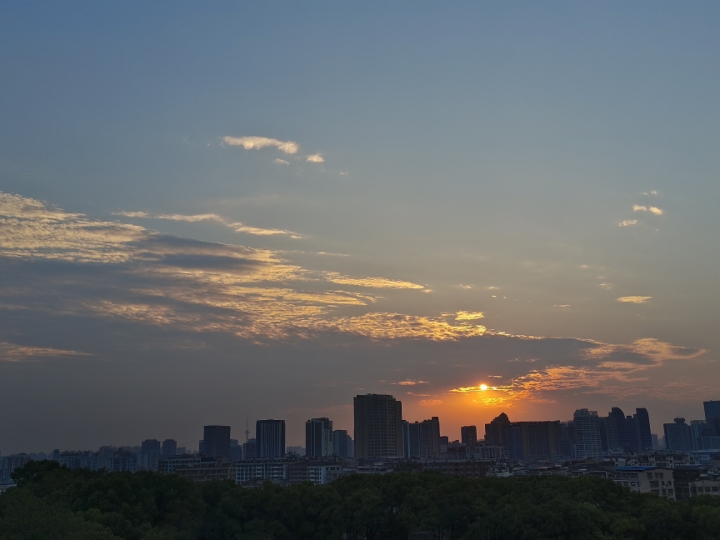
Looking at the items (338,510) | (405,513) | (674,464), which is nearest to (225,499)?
(338,510)

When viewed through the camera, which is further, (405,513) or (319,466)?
(319,466)

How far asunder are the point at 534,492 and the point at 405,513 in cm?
1059

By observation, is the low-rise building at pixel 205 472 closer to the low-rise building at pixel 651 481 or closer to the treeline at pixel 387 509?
the treeline at pixel 387 509

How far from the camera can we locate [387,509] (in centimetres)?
5722

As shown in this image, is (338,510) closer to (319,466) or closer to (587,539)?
(587,539)

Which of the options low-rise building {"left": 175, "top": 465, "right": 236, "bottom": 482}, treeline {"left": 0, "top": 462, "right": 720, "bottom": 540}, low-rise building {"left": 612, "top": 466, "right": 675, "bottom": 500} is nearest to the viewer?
treeline {"left": 0, "top": 462, "right": 720, "bottom": 540}

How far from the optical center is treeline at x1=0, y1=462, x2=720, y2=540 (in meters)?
44.4

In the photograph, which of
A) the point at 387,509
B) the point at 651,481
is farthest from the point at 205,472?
the point at 651,481

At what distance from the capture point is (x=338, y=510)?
53.7 meters

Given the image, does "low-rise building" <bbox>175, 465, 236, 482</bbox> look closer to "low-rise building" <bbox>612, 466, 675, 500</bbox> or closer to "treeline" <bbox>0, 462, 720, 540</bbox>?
A: "treeline" <bbox>0, 462, 720, 540</bbox>

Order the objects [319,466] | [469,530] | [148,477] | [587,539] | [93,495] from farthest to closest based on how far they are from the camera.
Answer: [319,466]
[148,477]
[469,530]
[93,495]
[587,539]

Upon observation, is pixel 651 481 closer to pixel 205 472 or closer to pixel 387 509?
pixel 387 509

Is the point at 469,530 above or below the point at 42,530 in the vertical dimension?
below

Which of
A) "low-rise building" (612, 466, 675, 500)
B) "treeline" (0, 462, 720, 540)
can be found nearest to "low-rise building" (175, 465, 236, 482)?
"treeline" (0, 462, 720, 540)
